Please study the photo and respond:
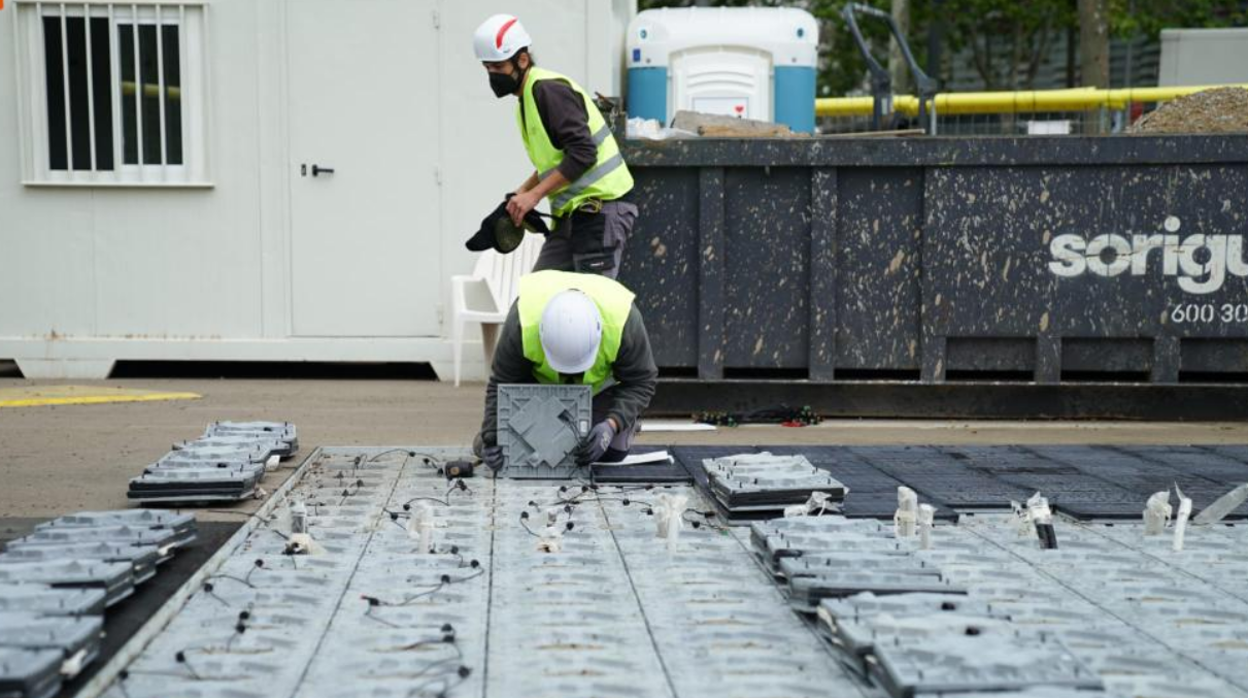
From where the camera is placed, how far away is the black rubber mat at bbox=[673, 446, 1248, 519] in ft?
20.2

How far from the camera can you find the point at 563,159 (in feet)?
24.9

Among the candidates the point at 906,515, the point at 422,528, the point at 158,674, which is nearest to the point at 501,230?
the point at 422,528

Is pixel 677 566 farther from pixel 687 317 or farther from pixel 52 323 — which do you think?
pixel 52 323

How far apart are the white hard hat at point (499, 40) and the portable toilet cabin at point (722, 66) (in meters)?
4.80

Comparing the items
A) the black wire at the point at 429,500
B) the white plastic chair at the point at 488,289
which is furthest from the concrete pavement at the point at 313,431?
the black wire at the point at 429,500

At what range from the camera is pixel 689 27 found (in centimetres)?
1224

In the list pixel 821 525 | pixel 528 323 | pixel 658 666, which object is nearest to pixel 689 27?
pixel 528 323

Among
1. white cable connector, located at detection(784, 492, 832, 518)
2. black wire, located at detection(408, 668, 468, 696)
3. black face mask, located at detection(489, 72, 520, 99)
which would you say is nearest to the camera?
black wire, located at detection(408, 668, 468, 696)

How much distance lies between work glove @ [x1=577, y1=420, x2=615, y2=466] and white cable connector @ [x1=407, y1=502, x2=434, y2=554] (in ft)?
4.36

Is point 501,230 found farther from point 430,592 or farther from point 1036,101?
point 1036,101

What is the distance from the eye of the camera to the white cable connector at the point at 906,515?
5.46m

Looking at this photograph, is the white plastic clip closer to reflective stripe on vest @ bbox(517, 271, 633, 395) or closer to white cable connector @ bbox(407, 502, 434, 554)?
reflective stripe on vest @ bbox(517, 271, 633, 395)

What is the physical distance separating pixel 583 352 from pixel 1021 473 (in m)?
Result: 2.05

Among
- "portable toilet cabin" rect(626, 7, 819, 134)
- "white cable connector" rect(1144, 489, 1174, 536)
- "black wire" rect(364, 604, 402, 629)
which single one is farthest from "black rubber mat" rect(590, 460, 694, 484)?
"portable toilet cabin" rect(626, 7, 819, 134)
